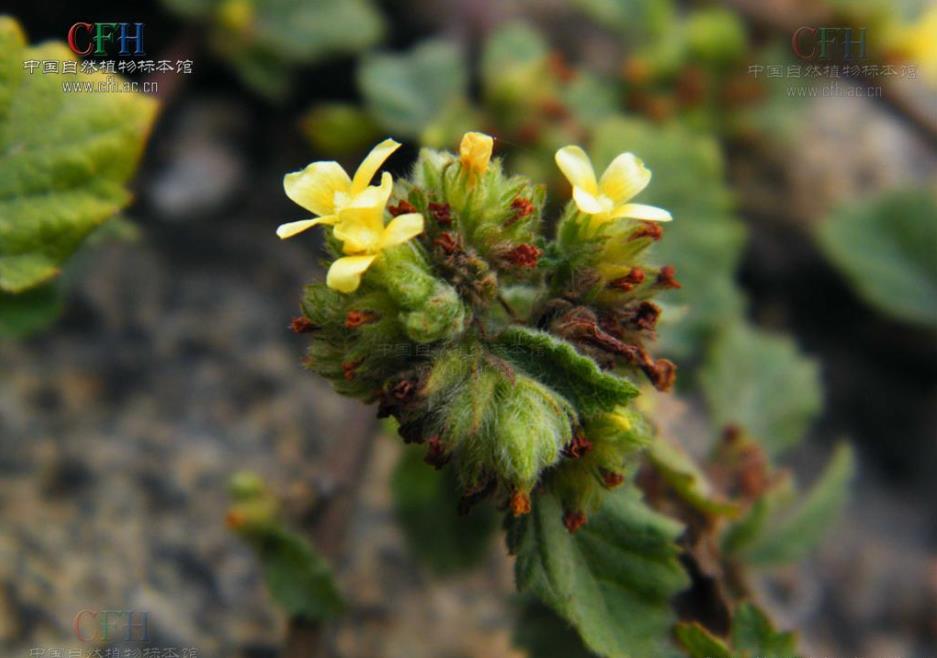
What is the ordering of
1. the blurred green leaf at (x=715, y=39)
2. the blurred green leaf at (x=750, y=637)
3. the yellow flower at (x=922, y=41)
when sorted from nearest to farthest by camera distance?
the blurred green leaf at (x=750, y=637) < the blurred green leaf at (x=715, y=39) < the yellow flower at (x=922, y=41)

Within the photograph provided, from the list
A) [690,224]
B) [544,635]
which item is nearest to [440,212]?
[544,635]

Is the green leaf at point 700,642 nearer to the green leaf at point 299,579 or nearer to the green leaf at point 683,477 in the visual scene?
the green leaf at point 683,477

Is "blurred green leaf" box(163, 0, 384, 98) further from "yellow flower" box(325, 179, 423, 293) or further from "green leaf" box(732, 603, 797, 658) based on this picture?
"green leaf" box(732, 603, 797, 658)

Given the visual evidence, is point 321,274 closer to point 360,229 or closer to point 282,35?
point 282,35

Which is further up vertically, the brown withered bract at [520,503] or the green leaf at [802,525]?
the brown withered bract at [520,503]

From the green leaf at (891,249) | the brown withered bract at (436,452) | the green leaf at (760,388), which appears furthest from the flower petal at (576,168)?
the green leaf at (891,249)
